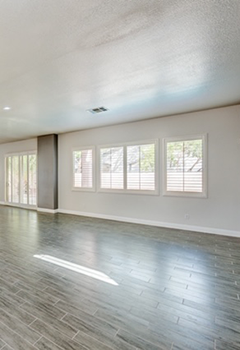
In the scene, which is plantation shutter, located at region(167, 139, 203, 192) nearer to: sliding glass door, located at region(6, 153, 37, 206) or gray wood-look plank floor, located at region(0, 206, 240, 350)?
gray wood-look plank floor, located at region(0, 206, 240, 350)

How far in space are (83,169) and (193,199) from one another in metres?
3.68

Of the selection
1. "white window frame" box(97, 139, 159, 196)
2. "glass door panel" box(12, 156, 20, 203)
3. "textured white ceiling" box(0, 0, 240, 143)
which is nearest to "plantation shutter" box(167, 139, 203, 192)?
"white window frame" box(97, 139, 159, 196)

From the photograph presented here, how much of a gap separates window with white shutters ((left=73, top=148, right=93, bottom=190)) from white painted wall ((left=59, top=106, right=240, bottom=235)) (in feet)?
0.99

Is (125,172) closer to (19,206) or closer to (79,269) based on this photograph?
(79,269)

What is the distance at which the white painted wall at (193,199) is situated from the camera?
4.38 metres

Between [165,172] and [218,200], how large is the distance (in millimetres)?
1420

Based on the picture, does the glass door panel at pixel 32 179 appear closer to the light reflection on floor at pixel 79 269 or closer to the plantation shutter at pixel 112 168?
the plantation shutter at pixel 112 168

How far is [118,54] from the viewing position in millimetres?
2385

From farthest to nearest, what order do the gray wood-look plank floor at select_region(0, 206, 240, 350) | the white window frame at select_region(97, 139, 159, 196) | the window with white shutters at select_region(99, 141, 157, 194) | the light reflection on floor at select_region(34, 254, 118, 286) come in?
the window with white shutters at select_region(99, 141, 157, 194) < the white window frame at select_region(97, 139, 159, 196) < the light reflection on floor at select_region(34, 254, 118, 286) < the gray wood-look plank floor at select_region(0, 206, 240, 350)

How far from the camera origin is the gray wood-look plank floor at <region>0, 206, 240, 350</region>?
169 cm

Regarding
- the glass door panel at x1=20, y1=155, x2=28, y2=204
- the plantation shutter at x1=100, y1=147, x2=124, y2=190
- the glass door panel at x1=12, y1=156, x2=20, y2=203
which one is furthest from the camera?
the glass door panel at x1=12, y1=156, x2=20, y2=203

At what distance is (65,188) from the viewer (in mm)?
7137

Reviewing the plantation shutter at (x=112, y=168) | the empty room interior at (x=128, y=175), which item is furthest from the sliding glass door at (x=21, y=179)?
the plantation shutter at (x=112, y=168)

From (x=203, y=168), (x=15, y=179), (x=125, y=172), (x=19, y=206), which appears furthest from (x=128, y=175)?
(x=15, y=179)
